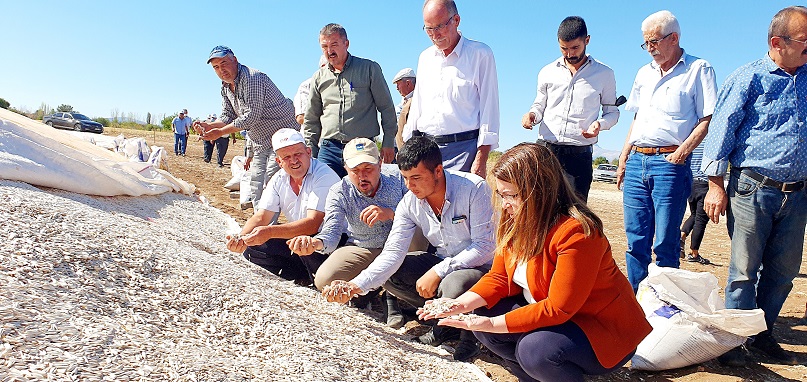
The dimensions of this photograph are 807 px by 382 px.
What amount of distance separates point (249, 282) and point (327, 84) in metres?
1.78

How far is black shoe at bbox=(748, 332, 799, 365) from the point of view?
2613 mm

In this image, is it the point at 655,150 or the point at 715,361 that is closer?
the point at 715,361

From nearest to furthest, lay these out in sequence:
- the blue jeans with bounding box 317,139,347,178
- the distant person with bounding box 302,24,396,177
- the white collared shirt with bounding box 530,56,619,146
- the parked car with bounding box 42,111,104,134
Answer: the white collared shirt with bounding box 530,56,619,146
the distant person with bounding box 302,24,396,177
the blue jeans with bounding box 317,139,347,178
the parked car with bounding box 42,111,104,134

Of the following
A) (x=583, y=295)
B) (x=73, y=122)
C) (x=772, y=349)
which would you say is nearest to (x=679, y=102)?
(x=772, y=349)

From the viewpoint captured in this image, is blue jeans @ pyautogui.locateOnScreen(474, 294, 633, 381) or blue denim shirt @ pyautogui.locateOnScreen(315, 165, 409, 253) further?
blue denim shirt @ pyautogui.locateOnScreen(315, 165, 409, 253)

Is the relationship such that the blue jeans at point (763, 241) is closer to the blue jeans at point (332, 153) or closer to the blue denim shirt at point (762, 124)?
the blue denim shirt at point (762, 124)

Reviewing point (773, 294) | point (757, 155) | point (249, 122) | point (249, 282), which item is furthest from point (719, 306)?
point (249, 122)

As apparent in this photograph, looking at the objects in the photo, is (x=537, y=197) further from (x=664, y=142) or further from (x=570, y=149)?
(x=570, y=149)

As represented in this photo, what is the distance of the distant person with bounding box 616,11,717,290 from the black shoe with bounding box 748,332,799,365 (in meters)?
0.50

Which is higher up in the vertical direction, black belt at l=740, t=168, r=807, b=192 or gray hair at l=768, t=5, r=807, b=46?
gray hair at l=768, t=5, r=807, b=46

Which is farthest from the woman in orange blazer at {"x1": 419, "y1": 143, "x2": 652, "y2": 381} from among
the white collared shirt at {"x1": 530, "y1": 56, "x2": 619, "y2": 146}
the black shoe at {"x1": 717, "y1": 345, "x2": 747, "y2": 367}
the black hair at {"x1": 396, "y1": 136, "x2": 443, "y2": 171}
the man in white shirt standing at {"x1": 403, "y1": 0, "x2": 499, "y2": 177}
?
the white collared shirt at {"x1": 530, "y1": 56, "x2": 619, "y2": 146}

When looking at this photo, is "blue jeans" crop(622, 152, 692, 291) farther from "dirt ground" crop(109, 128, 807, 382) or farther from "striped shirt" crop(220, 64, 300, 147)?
"striped shirt" crop(220, 64, 300, 147)

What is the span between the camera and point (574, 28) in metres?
3.23

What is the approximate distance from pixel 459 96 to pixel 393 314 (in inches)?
52.7
